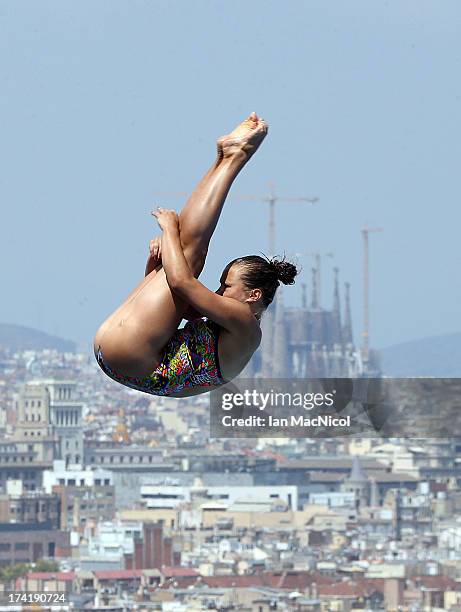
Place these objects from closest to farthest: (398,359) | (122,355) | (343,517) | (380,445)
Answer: (122,355)
(343,517)
(380,445)
(398,359)

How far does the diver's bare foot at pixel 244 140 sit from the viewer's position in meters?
2.21

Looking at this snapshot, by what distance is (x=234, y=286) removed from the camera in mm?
2240

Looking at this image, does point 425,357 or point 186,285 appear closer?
point 186,285

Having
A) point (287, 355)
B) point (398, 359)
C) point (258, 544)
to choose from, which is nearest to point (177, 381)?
point (258, 544)

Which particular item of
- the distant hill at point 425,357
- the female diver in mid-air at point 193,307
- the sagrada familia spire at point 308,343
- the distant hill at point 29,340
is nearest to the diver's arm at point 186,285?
the female diver in mid-air at point 193,307

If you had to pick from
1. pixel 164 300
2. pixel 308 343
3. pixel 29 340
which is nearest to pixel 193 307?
pixel 164 300

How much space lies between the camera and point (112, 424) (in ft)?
136

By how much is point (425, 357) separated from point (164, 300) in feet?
163

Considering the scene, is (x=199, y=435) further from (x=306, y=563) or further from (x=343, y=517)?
(x=306, y=563)

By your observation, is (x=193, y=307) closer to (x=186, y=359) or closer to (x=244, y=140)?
(x=186, y=359)

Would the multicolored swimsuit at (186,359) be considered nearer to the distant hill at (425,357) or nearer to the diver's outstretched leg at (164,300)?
the diver's outstretched leg at (164,300)

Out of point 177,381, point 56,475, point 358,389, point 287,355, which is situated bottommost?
point 177,381

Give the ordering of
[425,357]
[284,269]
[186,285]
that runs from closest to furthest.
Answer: [186,285], [284,269], [425,357]

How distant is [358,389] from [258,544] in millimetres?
21753
